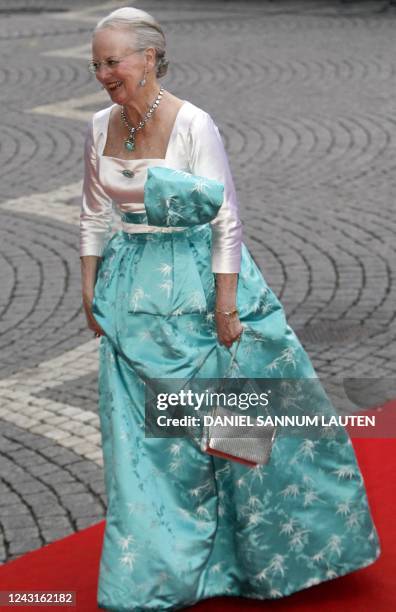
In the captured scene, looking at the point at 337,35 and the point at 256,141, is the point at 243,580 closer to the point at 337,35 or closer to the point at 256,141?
the point at 256,141

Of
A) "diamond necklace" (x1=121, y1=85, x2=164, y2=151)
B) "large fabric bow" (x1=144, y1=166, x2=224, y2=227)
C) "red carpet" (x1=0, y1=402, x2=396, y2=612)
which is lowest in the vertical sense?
"red carpet" (x1=0, y1=402, x2=396, y2=612)

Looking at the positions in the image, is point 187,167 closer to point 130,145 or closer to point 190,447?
point 130,145

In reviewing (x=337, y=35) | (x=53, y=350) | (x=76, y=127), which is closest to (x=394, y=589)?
(x=53, y=350)

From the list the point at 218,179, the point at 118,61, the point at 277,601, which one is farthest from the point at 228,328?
the point at 277,601

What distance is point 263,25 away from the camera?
17344 millimetres

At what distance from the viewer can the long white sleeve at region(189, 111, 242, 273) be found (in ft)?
13.8

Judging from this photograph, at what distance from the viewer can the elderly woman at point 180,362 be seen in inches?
166

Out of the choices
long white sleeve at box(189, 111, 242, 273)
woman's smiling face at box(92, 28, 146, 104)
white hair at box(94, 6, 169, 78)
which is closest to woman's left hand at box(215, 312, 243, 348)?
long white sleeve at box(189, 111, 242, 273)

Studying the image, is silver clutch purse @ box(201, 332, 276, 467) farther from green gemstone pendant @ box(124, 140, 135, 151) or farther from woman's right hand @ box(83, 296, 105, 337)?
green gemstone pendant @ box(124, 140, 135, 151)

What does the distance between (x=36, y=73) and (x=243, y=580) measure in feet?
36.3

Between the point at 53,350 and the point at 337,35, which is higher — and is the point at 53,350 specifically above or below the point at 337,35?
below

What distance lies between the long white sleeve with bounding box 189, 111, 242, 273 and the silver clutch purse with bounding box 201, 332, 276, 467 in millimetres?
523

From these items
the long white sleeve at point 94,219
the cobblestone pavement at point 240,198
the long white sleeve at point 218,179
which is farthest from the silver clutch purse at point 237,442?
the cobblestone pavement at point 240,198

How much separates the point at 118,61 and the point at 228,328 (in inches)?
37.2
